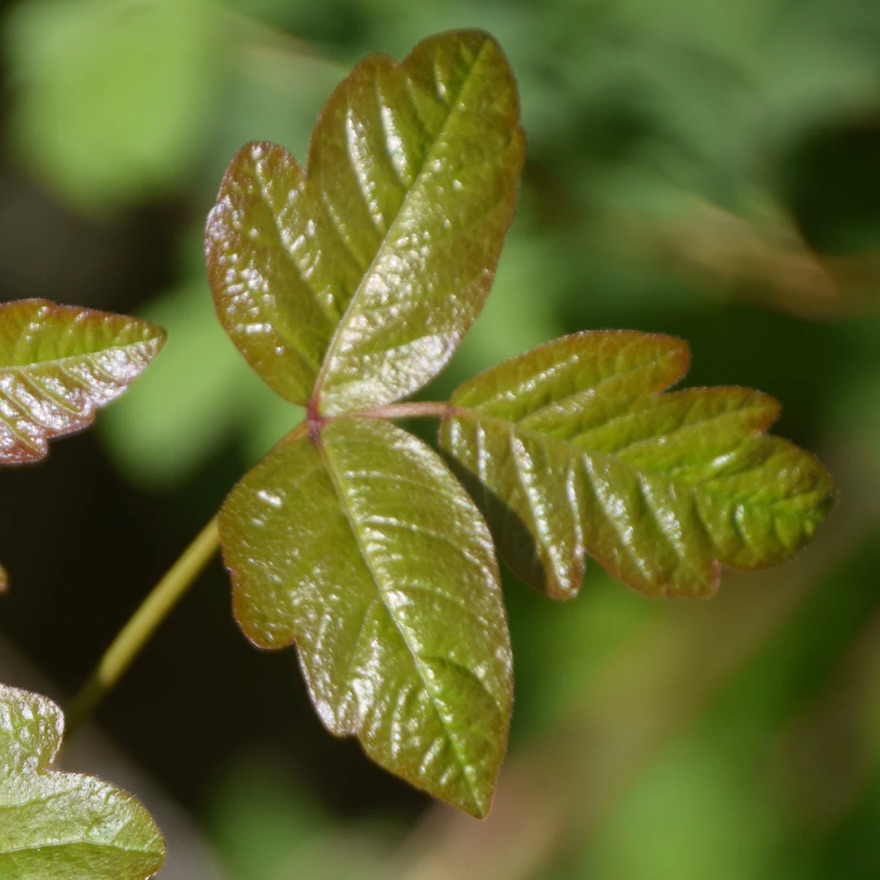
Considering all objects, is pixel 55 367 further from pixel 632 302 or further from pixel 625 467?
pixel 632 302

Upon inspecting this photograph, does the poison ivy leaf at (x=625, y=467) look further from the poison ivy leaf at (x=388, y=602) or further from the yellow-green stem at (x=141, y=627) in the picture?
the yellow-green stem at (x=141, y=627)

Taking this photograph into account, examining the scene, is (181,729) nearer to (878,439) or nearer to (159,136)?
(159,136)

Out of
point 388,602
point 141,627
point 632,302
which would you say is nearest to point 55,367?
point 141,627

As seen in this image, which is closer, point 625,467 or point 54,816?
point 54,816

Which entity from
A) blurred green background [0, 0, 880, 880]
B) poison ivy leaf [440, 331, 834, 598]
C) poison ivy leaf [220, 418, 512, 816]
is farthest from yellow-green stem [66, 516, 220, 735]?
blurred green background [0, 0, 880, 880]

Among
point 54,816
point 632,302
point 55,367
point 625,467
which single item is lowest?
point 632,302

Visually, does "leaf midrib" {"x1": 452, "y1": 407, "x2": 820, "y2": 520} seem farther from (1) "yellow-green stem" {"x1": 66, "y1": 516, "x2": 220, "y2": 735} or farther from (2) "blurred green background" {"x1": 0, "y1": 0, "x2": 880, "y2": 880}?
(2) "blurred green background" {"x1": 0, "y1": 0, "x2": 880, "y2": 880}

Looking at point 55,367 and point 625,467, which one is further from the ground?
point 55,367
